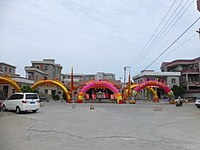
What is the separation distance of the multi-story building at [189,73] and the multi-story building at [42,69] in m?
35.4

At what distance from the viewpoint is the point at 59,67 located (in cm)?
6562

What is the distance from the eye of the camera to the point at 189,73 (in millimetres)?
56031

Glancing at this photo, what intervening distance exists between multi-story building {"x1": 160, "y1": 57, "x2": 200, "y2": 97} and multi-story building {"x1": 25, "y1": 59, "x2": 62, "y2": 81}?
35.4 m

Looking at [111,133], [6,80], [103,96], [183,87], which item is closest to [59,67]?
[103,96]

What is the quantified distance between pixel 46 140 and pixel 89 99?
37.0 metres

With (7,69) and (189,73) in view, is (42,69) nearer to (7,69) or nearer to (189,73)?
(7,69)

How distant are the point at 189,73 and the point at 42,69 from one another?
41.1 m

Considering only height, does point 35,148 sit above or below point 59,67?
below

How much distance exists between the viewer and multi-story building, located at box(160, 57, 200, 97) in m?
55.0

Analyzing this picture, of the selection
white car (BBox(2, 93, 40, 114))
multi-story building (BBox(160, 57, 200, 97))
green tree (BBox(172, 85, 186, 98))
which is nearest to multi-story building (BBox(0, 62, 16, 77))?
white car (BBox(2, 93, 40, 114))

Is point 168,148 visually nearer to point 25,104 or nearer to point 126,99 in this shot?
point 25,104

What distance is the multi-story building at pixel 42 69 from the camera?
51.0m

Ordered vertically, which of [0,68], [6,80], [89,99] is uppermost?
[0,68]

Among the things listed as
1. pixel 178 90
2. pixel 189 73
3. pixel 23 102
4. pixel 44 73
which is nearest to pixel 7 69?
pixel 44 73
